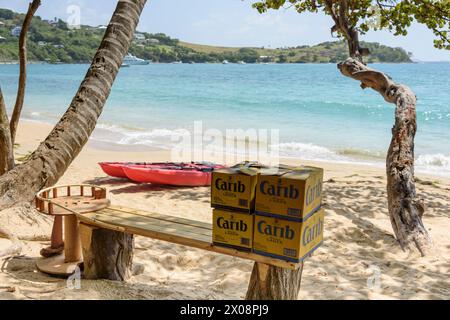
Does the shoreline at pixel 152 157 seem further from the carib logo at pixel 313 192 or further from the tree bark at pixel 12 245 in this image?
the carib logo at pixel 313 192

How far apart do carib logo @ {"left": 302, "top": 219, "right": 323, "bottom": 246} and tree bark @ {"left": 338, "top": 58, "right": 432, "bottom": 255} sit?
10.4ft

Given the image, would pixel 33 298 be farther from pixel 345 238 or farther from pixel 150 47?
pixel 150 47

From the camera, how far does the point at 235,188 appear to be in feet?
11.3

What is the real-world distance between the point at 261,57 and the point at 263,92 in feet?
241

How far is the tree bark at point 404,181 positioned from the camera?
6.40 metres

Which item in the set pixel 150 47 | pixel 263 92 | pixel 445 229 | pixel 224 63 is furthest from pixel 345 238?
pixel 224 63

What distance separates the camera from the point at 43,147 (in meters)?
5.71

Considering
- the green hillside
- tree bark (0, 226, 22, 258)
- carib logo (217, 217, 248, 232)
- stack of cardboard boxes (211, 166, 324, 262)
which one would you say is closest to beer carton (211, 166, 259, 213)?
stack of cardboard boxes (211, 166, 324, 262)

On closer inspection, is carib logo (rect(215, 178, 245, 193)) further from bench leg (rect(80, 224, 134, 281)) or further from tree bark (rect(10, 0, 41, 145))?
tree bark (rect(10, 0, 41, 145))

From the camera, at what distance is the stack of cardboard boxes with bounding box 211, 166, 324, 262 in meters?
3.27

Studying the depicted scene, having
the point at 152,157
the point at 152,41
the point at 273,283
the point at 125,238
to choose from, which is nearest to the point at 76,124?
the point at 125,238

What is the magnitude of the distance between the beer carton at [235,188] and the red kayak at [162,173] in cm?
614

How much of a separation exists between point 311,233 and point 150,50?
114669mm

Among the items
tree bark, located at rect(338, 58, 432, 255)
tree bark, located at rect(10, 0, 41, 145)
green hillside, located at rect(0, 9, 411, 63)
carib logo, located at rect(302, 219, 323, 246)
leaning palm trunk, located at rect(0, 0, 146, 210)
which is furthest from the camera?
green hillside, located at rect(0, 9, 411, 63)
